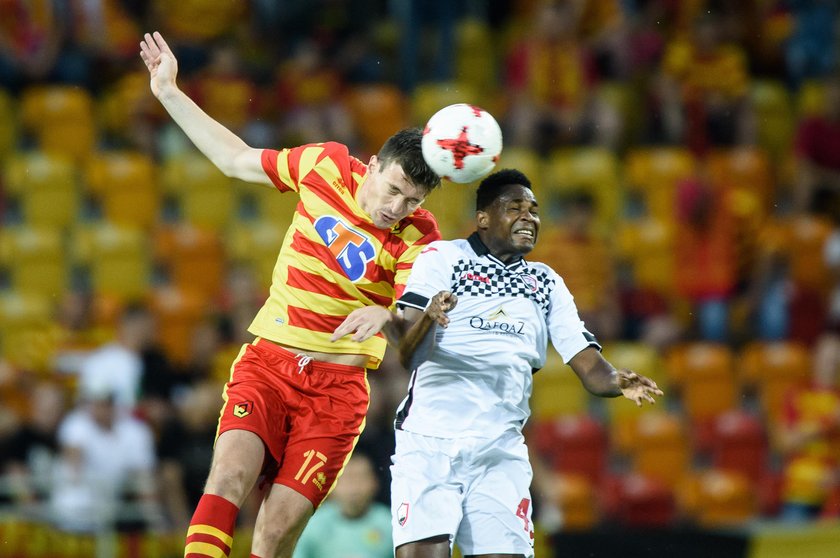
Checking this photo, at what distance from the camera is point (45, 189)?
13.1 m

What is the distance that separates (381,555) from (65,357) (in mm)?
4322

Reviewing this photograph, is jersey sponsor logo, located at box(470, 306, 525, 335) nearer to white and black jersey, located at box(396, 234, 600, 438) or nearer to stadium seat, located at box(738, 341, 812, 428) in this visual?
white and black jersey, located at box(396, 234, 600, 438)

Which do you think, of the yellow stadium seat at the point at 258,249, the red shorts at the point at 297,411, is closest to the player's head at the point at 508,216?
the red shorts at the point at 297,411

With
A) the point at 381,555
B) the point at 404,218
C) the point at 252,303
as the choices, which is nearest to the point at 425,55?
the point at 252,303

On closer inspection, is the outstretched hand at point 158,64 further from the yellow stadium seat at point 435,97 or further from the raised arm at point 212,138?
the yellow stadium seat at point 435,97

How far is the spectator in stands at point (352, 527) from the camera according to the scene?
8.45 meters

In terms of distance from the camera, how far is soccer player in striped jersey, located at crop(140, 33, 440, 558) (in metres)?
6.32

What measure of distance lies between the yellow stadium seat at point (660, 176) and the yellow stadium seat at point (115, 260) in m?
4.93

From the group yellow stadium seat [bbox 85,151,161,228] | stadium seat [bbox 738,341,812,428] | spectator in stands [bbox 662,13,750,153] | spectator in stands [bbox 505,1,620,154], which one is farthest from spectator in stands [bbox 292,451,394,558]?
spectator in stands [bbox 662,13,750,153]

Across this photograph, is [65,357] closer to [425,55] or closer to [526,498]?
[425,55]

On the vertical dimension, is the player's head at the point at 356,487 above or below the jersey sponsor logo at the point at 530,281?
below

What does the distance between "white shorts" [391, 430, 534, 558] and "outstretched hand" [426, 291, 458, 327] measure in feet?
2.21

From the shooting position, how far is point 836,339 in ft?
38.6

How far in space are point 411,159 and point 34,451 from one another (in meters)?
5.74
